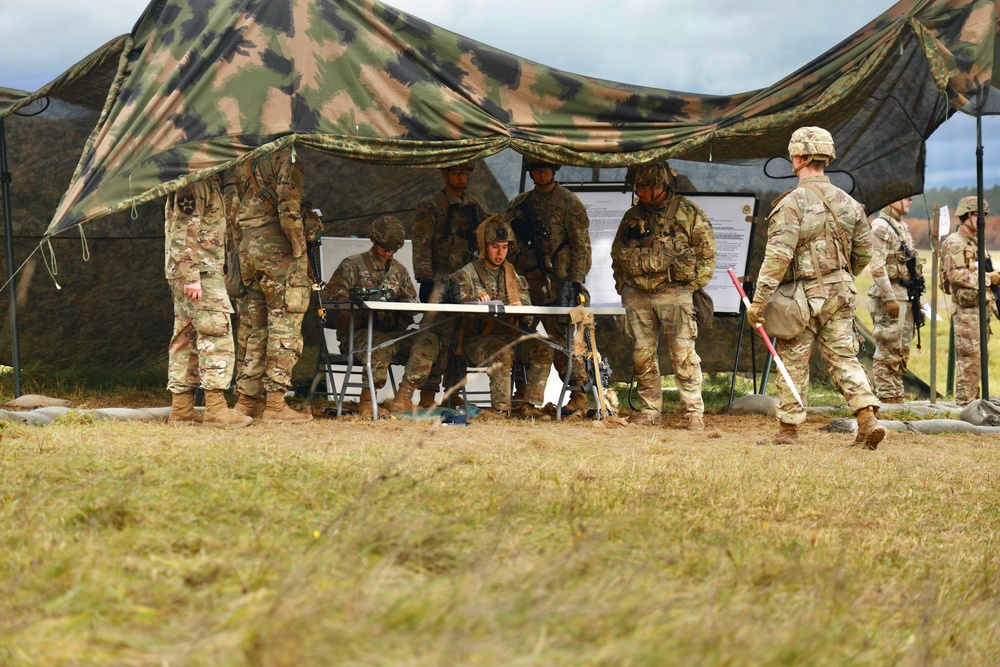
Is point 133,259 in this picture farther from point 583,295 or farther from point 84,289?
point 583,295

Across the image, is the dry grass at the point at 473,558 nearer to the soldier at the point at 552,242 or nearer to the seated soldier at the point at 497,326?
the seated soldier at the point at 497,326

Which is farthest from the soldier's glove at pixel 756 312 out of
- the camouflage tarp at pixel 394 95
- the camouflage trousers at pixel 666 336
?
the camouflage tarp at pixel 394 95

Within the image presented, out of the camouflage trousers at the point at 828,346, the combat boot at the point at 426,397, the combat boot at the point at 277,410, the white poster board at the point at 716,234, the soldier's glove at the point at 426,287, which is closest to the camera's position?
the camouflage trousers at the point at 828,346

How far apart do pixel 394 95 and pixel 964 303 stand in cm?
625

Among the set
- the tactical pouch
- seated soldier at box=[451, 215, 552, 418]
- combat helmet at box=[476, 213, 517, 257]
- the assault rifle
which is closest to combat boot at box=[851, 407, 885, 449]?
the tactical pouch

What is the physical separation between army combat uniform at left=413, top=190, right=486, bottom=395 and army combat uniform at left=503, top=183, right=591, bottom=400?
1.21 feet

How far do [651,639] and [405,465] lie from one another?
279cm

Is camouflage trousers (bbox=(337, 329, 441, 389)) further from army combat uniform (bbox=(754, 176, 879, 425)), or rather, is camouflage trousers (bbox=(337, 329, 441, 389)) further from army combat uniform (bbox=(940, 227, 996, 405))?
army combat uniform (bbox=(940, 227, 996, 405))

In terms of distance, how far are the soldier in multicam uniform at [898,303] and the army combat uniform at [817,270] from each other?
3.47m

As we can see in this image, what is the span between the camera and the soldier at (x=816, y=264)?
743 centimetres

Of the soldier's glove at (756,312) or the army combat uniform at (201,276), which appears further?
the soldier's glove at (756,312)

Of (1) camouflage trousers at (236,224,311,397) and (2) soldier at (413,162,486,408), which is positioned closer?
(1) camouflage trousers at (236,224,311,397)

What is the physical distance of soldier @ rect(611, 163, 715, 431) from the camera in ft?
28.7

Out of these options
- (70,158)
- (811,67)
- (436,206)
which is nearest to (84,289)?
(70,158)
